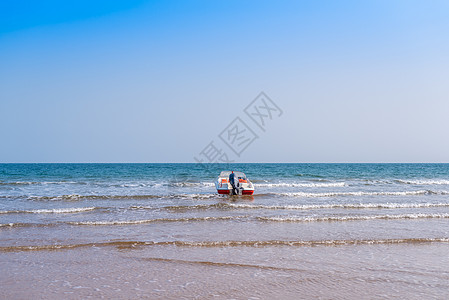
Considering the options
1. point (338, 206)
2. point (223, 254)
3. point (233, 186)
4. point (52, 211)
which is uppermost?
point (233, 186)

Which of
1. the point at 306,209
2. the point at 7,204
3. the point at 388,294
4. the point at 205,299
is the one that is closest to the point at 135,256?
the point at 205,299

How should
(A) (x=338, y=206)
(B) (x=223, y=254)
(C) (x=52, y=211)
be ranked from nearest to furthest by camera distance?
(B) (x=223, y=254) → (C) (x=52, y=211) → (A) (x=338, y=206)

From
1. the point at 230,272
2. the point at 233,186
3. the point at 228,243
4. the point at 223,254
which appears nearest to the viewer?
the point at 230,272

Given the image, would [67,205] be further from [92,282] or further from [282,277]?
[282,277]

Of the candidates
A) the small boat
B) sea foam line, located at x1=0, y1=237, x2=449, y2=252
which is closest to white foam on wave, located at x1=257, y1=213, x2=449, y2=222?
sea foam line, located at x1=0, y1=237, x2=449, y2=252

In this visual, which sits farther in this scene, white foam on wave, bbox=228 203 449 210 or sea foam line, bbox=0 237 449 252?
white foam on wave, bbox=228 203 449 210

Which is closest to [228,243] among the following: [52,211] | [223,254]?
[223,254]

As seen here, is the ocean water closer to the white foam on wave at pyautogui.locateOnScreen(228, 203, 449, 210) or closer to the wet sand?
the wet sand

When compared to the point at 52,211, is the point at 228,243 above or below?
above

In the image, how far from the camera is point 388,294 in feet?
20.5

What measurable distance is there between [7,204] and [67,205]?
3.11 meters

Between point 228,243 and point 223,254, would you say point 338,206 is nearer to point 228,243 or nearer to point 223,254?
point 228,243

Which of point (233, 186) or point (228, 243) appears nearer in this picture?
point (228, 243)

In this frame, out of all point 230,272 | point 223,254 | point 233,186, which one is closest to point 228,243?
point 223,254
